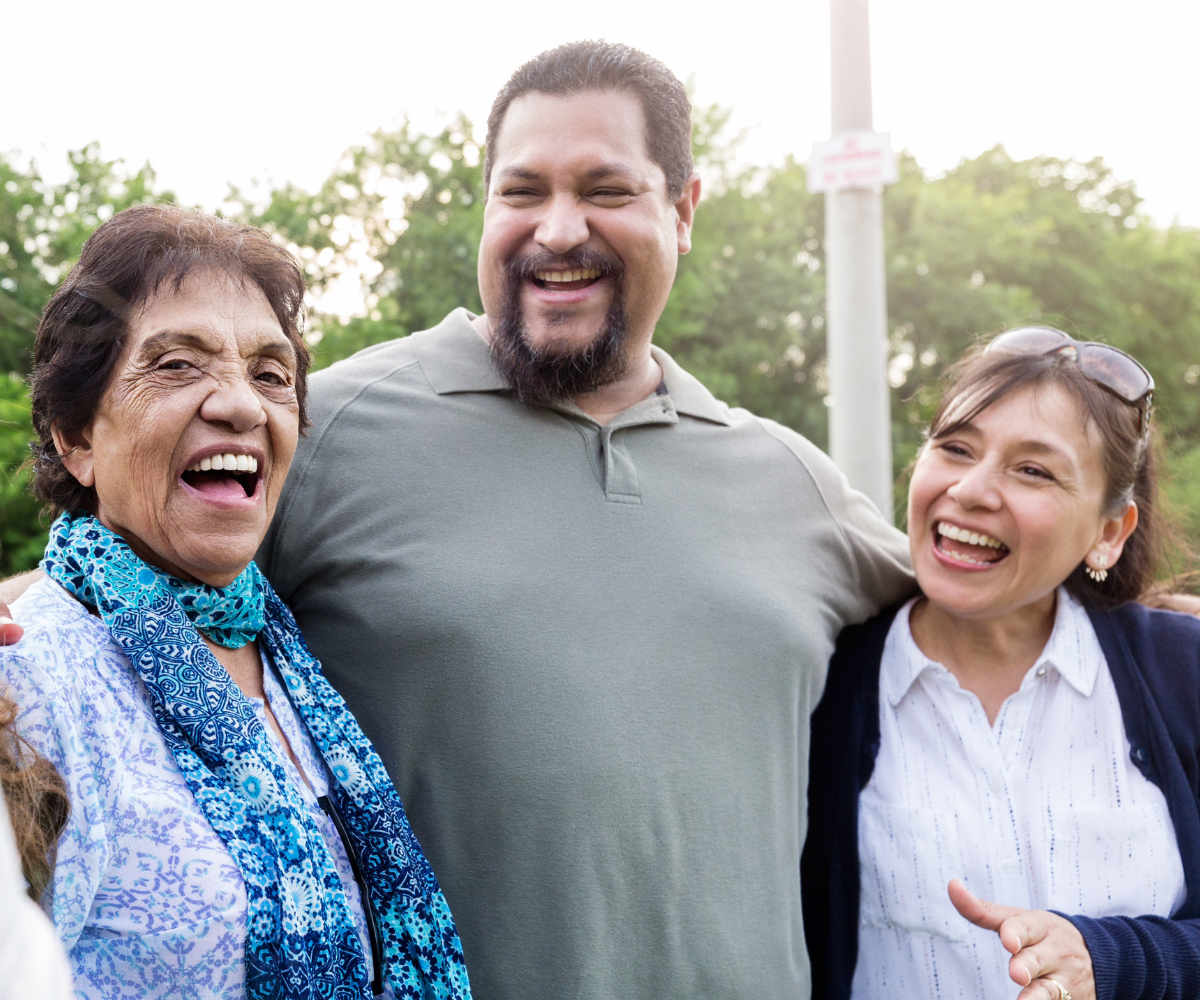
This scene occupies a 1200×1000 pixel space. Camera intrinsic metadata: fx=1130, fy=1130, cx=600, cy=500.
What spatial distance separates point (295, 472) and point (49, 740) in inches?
36.7

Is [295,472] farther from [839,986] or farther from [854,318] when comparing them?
[854,318]

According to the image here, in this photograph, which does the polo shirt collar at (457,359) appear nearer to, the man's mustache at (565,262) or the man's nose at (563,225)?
the man's mustache at (565,262)

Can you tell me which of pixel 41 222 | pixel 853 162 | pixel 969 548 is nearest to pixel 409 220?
pixel 41 222

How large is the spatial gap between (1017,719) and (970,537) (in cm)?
44

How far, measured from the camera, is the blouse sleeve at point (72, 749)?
154 centimetres

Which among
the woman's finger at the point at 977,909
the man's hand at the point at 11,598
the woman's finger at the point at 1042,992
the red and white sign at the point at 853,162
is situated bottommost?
the woman's finger at the point at 1042,992

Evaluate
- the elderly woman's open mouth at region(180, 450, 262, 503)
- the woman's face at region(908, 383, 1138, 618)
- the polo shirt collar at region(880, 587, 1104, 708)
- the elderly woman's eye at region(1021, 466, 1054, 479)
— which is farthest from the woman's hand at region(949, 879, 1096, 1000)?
the elderly woman's open mouth at region(180, 450, 262, 503)

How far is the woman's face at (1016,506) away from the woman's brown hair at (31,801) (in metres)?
1.96

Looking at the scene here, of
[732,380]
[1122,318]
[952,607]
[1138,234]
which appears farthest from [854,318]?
[1138,234]

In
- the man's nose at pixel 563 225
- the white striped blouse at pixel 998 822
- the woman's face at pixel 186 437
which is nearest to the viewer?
the woman's face at pixel 186 437

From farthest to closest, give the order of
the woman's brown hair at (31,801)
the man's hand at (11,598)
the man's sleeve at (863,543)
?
the man's sleeve at (863,543) < the man's hand at (11,598) < the woman's brown hair at (31,801)

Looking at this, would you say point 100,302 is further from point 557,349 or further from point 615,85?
point 615,85

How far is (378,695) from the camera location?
2375mm

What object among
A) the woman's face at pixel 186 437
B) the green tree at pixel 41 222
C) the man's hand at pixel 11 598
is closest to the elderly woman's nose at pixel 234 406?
the woman's face at pixel 186 437
